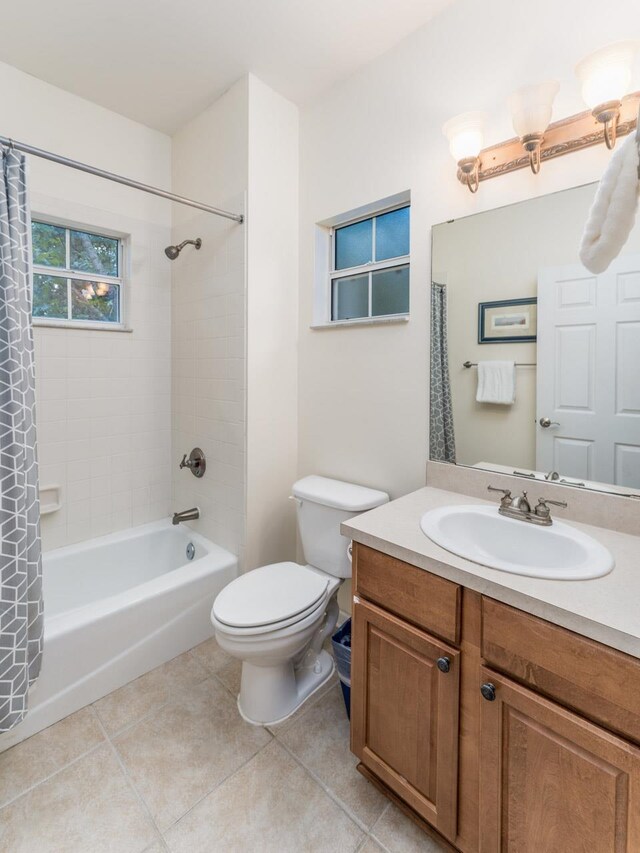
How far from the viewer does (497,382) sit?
1.47 metres

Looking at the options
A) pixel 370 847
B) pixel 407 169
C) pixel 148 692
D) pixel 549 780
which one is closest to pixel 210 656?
pixel 148 692

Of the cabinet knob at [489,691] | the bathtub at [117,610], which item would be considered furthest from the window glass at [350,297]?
the cabinet knob at [489,691]

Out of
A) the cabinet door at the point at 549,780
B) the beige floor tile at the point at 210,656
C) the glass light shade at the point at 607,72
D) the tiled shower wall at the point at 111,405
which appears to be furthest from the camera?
the tiled shower wall at the point at 111,405

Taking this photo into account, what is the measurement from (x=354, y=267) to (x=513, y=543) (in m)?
1.49

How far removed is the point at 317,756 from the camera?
1403 millimetres

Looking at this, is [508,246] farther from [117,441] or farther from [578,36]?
[117,441]

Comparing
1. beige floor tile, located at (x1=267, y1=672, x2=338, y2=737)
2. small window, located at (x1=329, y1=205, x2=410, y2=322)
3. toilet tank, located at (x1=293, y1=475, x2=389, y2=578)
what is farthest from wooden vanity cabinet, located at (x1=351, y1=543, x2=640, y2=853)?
small window, located at (x1=329, y1=205, x2=410, y2=322)

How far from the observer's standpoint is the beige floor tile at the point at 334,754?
125 cm

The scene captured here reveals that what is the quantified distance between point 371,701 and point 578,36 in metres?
2.12

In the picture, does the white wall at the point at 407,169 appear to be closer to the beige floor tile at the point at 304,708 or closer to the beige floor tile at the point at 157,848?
the beige floor tile at the point at 304,708

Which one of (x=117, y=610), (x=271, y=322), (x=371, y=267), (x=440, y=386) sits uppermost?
(x=371, y=267)

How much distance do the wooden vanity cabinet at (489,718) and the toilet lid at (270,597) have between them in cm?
Result: 33

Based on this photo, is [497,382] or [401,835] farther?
[497,382]

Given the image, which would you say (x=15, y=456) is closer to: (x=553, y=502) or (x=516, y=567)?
(x=516, y=567)
